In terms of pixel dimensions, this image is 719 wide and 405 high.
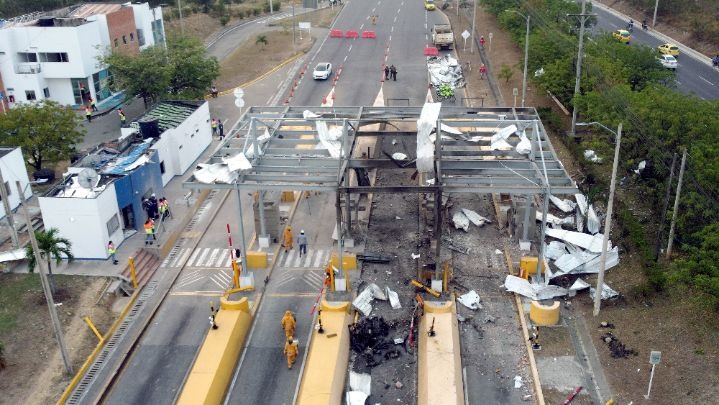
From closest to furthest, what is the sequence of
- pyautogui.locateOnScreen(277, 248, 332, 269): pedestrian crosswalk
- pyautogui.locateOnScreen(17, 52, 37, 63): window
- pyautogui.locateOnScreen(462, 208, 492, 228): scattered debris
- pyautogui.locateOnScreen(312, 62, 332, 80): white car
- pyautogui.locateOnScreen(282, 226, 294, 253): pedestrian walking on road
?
pyautogui.locateOnScreen(277, 248, 332, 269): pedestrian crosswalk
pyautogui.locateOnScreen(282, 226, 294, 253): pedestrian walking on road
pyautogui.locateOnScreen(462, 208, 492, 228): scattered debris
pyautogui.locateOnScreen(17, 52, 37, 63): window
pyautogui.locateOnScreen(312, 62, 332, 80): white car

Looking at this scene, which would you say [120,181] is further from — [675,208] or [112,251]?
[675,208]

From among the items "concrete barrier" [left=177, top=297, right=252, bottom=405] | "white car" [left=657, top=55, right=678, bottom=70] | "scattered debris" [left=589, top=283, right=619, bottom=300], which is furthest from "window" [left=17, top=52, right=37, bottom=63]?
"white car" [left=657, top=55, right=678, bottom=70]

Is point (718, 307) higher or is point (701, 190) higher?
point (701, 190)

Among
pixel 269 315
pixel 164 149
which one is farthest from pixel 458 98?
pixel 269 315

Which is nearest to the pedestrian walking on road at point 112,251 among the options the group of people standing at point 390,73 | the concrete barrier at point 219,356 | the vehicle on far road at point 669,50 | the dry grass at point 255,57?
the concrete barrier at point 219,356

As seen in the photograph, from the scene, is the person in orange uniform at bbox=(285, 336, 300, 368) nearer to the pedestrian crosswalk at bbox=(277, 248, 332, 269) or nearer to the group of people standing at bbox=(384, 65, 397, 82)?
the pedestrian crosswalk at bbox=(277, 248, 332, 269)

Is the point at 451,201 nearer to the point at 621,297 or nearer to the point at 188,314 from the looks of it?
the point at 621,297
